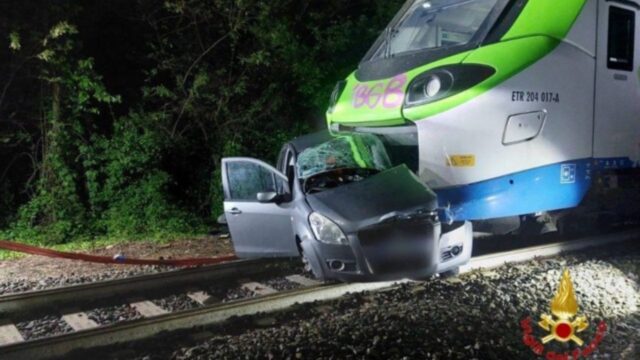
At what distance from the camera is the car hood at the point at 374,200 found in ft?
11.1

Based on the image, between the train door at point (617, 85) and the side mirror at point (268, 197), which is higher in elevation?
the train door at point (617, 85)

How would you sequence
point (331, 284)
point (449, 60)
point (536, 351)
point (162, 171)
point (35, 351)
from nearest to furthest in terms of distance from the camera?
point (536, 351), point (35, 351), point (449, 60), point (331, 284), point (162, 171)

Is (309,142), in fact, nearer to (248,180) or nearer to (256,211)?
(248,180)

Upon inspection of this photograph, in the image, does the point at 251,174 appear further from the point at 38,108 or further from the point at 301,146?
the point at 38,108

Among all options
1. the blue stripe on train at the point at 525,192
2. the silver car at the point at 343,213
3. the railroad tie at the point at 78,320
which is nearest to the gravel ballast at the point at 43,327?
the railroad tie at the point at 78,320

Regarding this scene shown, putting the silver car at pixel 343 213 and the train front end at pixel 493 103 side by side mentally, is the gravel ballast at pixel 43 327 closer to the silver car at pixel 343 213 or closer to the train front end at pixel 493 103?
the silver car at pixel 343 213

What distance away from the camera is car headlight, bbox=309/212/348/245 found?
11.3 feet

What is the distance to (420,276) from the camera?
11.6 ft

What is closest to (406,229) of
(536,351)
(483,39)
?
(536,351)

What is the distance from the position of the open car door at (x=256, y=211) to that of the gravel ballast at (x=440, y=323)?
0.53 meters

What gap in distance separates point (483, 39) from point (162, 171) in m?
5.50

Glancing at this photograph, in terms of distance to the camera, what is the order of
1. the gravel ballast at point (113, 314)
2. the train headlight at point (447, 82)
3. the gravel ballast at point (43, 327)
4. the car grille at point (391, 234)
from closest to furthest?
the car grille at point (391, 234)
the train headlight at point (447, 82)
the gravel ballast at point (43, 327)
the gravel ballast at point (113, 314)

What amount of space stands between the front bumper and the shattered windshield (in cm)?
61

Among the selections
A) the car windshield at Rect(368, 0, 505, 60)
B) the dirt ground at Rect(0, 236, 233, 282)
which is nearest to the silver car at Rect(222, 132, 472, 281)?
the car windshield at Rect(368, 0, 505, 60)
